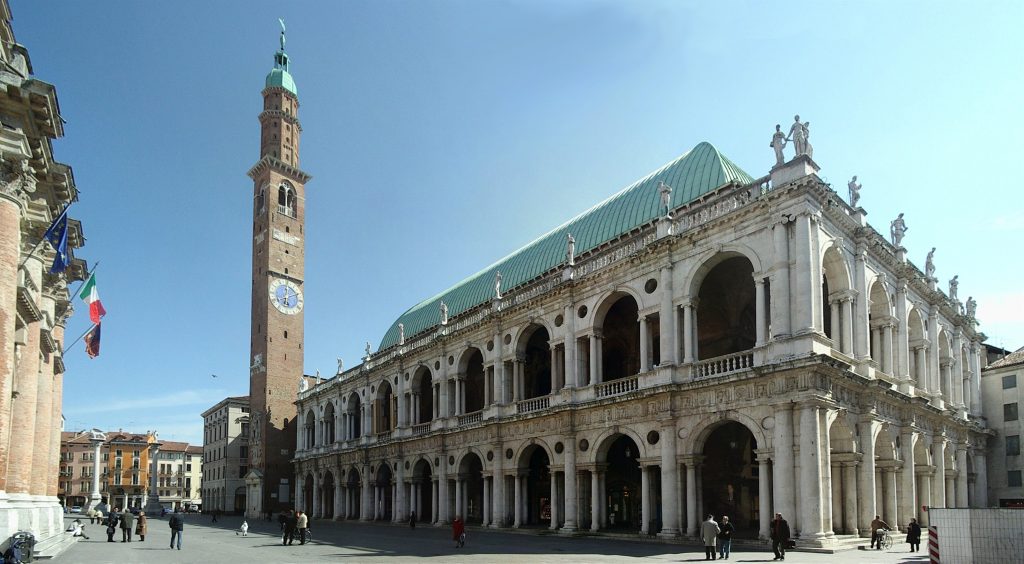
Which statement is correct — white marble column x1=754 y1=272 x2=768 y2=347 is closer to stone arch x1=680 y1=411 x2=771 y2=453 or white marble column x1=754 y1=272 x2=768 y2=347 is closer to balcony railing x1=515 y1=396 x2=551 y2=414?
stone arch x1=680 y1=411 x2=771 y2=453

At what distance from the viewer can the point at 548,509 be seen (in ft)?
138

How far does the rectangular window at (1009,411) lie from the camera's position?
4322cm

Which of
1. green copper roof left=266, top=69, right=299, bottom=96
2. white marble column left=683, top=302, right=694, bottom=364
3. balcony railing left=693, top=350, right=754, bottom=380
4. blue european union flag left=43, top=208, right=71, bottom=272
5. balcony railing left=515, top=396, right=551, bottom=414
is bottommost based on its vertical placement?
balcony railing left=515, top=396, right=551, bottom=414

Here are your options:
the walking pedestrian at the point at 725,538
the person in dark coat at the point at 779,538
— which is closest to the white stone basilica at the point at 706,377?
the person in dark coat at the point at 779,538

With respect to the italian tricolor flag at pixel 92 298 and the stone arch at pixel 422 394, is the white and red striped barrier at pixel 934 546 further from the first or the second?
the stone arch at pixel 422 394

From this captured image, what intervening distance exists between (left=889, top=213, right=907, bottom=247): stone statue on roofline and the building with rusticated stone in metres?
33.0

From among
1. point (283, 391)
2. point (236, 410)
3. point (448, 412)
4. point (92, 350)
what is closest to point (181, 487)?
point (236, 410)

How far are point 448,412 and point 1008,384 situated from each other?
3221 cm

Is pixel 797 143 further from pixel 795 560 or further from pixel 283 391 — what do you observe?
pixel 283 391

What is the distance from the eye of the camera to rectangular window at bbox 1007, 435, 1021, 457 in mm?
42500

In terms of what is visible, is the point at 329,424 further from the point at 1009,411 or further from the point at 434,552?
the point at 1009,411

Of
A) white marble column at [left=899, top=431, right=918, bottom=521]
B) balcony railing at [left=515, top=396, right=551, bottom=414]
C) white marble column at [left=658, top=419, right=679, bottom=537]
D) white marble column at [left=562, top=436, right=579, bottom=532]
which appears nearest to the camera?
white marble column at [left=658, top=419, right=679, bottom=537]

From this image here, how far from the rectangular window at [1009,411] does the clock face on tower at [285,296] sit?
55.3 meters

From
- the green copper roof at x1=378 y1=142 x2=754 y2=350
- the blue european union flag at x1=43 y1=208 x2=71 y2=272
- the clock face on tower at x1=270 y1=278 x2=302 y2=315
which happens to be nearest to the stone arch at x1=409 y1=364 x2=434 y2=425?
the green copper roof at x1=378 y1=142 x2=754 y2=350
